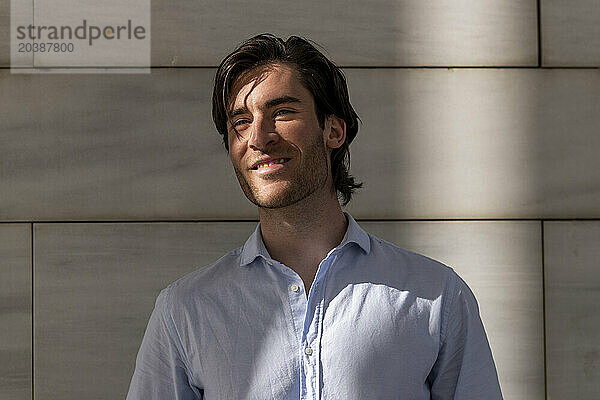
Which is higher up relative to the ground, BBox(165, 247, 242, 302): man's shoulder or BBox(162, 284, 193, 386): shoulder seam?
BBox(165, 247, 242, 302): man's shoulder

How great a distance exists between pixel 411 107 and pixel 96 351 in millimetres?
1336

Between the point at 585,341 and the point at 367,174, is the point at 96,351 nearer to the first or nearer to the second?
the point at 367,174

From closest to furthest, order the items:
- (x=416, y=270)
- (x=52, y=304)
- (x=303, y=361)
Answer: (x=303, y=361) → (x=416, y=270) → (x=52, y=304)

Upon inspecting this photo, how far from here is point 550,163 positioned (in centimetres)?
300

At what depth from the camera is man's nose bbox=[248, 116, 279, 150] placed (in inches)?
81.7

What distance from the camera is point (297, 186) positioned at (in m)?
2.10

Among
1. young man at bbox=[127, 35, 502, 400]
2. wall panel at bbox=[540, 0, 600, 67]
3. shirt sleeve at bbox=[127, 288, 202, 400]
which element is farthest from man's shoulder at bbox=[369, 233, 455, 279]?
wall panel at bbox=[540, 0, 600, 67]

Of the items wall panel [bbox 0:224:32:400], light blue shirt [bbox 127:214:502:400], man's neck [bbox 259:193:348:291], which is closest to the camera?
light blue shirt [bbox 127:214:502:400]

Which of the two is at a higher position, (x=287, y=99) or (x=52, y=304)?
(x=287, y=99)

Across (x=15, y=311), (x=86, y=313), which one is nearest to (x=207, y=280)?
(x=86, y=313)

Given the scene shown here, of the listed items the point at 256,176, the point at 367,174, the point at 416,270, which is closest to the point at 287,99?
the point at 256,176

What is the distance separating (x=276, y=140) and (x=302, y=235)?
0.83 feet

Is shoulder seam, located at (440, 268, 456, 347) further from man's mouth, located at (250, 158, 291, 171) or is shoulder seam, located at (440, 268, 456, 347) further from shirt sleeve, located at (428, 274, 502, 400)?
man's mouth, located at (250, 158, 291, 171)

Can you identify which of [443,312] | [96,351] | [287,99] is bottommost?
[96,351]
